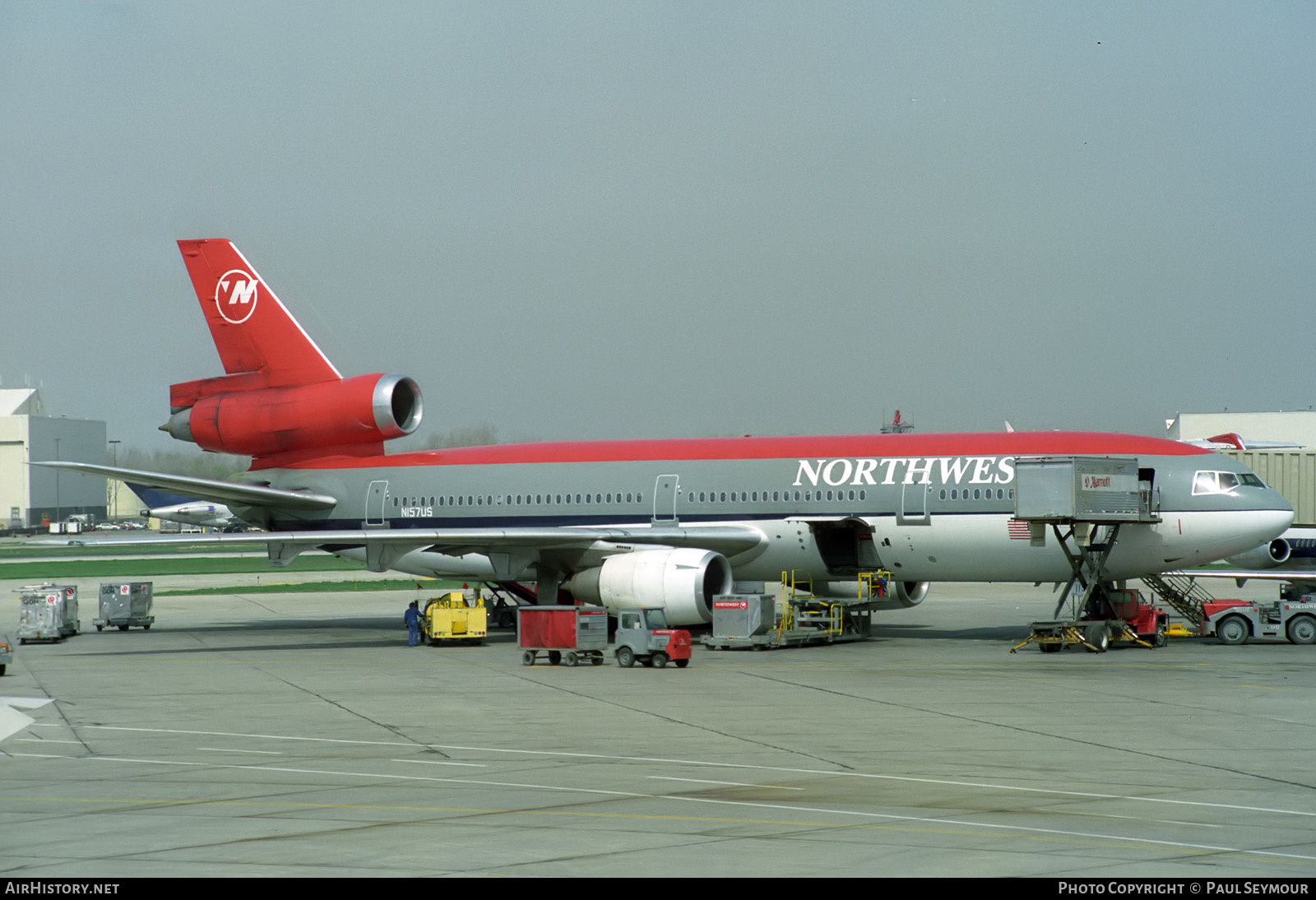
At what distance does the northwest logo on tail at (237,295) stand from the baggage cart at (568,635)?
16.1 m

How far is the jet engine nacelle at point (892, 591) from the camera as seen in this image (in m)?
39.2

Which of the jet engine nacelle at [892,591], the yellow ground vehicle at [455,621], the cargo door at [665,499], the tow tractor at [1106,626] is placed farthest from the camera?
the jet engine nacelle at [892,591]

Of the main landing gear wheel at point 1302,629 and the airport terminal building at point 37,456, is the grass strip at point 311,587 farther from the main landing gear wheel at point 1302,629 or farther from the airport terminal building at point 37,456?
the airport terminal building at point 37,456

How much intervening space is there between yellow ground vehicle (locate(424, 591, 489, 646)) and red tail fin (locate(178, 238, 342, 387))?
842 cm

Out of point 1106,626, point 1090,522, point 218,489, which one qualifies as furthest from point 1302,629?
point 218,489

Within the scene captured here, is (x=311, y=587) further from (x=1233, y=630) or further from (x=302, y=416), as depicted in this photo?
(x=1233, y=630)

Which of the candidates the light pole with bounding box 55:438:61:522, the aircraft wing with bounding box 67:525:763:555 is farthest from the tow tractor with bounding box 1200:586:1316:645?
the light pole with bounding box 55:438:61:522

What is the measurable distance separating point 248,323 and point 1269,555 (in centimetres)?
3192

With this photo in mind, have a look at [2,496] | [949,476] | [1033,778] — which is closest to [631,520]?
[949,476]

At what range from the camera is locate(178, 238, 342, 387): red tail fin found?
41812 millimetres

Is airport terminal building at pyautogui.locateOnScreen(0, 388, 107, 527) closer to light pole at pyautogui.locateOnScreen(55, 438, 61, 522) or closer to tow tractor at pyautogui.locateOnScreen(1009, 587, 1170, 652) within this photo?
light pole at pyautogui.locateOnScreen(55, 438, 61, 522)

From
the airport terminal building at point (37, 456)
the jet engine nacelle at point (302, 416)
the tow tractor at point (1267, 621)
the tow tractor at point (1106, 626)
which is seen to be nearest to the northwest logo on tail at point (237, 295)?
the jet engine nacelle at point (302, 416)

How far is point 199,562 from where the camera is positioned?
9350 centimetres

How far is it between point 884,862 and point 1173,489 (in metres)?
24.9
